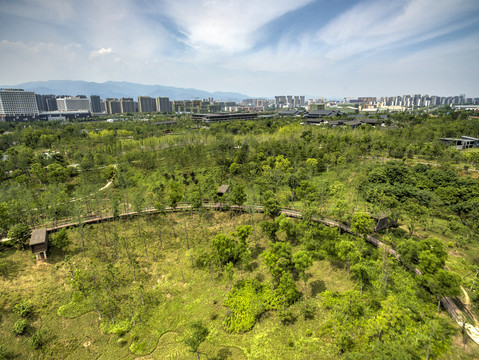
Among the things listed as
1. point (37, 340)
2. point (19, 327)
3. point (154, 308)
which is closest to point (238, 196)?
point (154, 308)

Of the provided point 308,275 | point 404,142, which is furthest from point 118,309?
point 404,142

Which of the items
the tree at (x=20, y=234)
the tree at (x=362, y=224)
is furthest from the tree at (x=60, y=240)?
the tree at (x=362, y=224)

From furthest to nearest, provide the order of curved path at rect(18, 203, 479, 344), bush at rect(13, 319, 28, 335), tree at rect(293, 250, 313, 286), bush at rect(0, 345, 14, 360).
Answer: tree at rect(293, 250, 313, 286) → bush at rect(13, 319, 28, 335) → curved path at rect(18, 203, 479, 344) → bush at rect(0, 345, 14, 360)

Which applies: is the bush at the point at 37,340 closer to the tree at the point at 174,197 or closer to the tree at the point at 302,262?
the tree at the point at 174,197

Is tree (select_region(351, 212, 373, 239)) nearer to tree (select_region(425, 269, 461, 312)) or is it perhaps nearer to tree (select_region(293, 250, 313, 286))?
tree (select_region(425, 269, 461, 312))

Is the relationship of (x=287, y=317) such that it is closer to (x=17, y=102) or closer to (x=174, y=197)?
(x=174, y=197)

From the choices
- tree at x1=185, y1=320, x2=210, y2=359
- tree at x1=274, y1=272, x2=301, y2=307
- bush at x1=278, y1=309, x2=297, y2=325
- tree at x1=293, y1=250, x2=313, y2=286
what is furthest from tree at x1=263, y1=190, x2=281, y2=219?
tree at x1=185, y1=320, x2=210, y2=359
